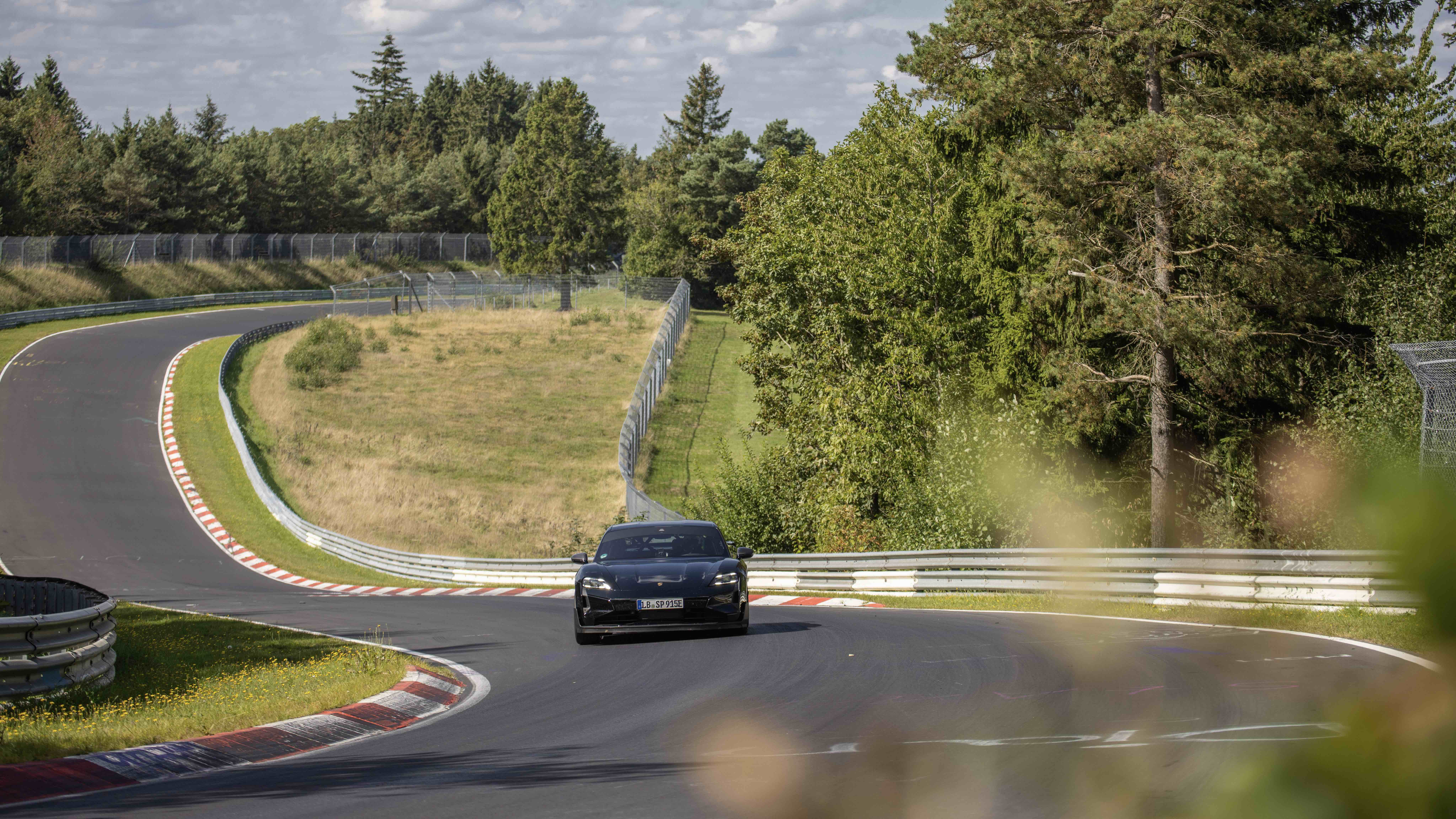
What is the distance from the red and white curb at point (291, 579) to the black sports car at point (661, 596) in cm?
423

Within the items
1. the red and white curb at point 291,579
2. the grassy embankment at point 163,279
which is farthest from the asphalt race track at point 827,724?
the grassy embankment at point 163,279

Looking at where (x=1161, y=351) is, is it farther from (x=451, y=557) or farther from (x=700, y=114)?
(x=700, y=114)

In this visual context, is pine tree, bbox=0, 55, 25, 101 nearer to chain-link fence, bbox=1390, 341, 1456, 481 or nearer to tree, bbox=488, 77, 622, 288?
tree, bbox=488, 77, 622, 288

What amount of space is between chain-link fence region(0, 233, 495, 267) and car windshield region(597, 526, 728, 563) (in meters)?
68.7

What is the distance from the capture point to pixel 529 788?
23.2 ft

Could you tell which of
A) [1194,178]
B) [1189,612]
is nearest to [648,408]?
[1194,178]

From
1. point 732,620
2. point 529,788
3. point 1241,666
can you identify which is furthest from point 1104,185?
point 529,788

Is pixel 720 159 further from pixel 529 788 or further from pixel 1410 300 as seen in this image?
pixel 529 788

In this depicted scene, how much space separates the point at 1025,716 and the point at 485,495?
129 ft

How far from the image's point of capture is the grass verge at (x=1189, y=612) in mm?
12336

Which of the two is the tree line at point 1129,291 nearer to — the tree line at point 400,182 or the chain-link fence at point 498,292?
the tree line at point 400,182

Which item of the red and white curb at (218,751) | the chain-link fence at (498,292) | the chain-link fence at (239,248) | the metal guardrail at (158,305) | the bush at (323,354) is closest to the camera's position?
the red and white curb at (218,751)

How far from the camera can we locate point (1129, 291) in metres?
27.1

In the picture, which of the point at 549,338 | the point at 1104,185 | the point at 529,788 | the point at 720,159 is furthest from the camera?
the point at 720,159
